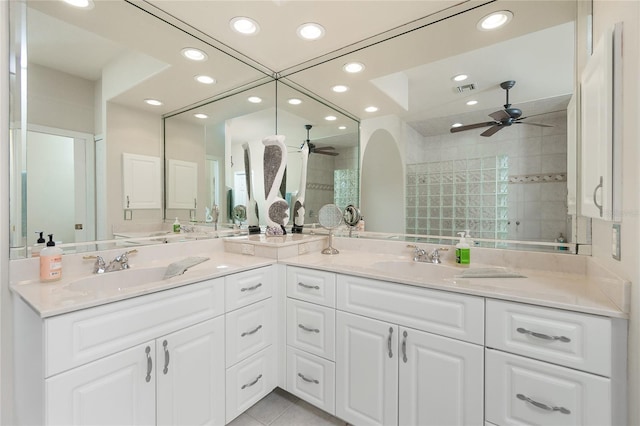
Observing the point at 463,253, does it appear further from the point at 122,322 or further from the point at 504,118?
the point at 122,322

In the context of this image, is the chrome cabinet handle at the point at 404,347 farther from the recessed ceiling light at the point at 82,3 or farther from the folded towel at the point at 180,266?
the recessed ceiling light at the point at 82,3

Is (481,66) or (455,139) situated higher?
(481,66)

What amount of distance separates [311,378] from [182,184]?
1.47 metres

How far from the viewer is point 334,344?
1455mm

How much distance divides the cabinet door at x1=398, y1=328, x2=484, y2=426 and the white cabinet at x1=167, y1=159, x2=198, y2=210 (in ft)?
5.17

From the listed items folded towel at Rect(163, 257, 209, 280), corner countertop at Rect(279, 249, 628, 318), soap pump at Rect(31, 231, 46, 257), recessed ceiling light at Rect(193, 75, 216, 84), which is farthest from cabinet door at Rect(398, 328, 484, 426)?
recessed ceiling light at Rect(193, 75, 216, 84)

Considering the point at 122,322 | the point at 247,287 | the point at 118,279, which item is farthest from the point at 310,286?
the point at 118,279

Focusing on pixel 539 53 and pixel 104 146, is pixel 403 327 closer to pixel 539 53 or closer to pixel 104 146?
pixel 539 53

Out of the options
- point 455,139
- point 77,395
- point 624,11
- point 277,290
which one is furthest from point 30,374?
point 624,11

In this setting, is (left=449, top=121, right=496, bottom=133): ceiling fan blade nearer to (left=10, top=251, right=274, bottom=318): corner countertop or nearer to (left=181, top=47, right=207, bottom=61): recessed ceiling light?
(left=10, top=251, right=274, bottom=318): corner countertop

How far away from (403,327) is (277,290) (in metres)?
0.76

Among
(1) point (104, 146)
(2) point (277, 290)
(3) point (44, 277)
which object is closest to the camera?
(3) point (44, 277)

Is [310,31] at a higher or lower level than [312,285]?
higher

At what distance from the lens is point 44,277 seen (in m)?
1.18
